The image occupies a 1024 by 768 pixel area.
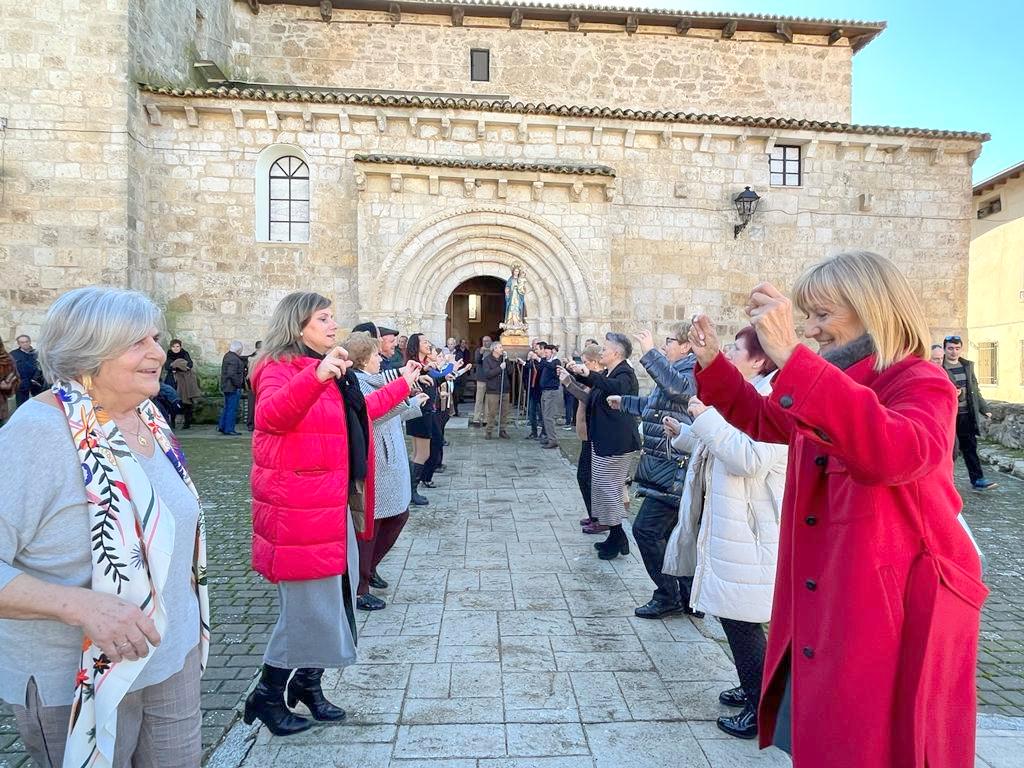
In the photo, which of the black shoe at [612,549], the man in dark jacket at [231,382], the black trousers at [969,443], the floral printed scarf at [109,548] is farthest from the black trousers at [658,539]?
the man in dark jacket at [231,382]

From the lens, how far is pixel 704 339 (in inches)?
75.6

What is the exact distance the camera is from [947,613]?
150 centimetres

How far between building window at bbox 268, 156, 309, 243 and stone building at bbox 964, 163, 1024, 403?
62.5 ft

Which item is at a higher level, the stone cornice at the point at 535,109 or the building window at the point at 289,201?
the stone cornice at the point at 535,109

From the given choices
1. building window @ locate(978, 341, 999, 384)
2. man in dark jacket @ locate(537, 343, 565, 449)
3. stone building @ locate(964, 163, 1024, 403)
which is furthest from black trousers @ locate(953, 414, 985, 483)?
building window @ locate(978, 341, 999, 384)

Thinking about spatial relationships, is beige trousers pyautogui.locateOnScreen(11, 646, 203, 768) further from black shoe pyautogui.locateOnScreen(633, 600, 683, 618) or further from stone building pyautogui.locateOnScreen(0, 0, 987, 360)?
stone building pyautogui.locateOnScreen(0, 0, 987, 360)

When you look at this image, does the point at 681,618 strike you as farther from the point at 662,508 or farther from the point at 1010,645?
the point at 1010,645

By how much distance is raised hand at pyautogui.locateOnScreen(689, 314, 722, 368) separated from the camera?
1.91 metres

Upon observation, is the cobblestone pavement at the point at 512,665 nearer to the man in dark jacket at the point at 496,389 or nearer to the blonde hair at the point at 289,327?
the blonde hair at the point at 289,327

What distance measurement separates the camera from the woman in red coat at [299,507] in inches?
104

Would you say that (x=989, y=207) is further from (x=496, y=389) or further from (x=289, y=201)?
(x=289, y=201)

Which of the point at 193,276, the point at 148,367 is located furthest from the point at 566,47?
the point at 148,367

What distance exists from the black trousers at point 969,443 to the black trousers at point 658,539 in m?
5.39

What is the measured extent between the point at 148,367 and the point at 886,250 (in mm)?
15661
